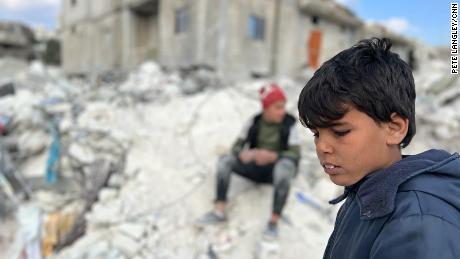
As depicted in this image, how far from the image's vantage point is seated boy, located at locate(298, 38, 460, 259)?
27.7 inches

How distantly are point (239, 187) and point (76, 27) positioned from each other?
1765 centimetres

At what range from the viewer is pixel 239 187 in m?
3.93

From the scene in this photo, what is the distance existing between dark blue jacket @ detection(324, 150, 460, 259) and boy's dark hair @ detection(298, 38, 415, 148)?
6.0 inches

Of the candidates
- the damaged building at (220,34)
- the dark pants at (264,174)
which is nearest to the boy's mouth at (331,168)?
the dark pants at (264,174)

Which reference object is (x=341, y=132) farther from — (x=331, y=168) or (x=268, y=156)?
(x=268, y=156)

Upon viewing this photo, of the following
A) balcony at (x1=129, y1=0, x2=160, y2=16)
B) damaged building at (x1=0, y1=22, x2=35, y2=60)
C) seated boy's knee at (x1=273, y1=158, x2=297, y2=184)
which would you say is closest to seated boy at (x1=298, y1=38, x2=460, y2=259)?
seated boy's knee at (x1=273, y1=158, x2=297, y2=184)

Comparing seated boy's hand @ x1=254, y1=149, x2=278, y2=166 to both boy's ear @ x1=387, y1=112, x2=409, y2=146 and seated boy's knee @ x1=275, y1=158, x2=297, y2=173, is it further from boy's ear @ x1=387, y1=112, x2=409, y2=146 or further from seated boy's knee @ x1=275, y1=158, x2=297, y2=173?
boy's ear @ x1=387, y1=112, x2=409, y2=146

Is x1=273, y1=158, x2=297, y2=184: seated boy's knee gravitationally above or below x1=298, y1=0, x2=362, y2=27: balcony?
below

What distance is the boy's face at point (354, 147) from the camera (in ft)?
2.89

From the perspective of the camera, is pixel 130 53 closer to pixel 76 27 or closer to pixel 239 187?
pixel 76 27

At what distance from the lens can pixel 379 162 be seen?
93 centimetres

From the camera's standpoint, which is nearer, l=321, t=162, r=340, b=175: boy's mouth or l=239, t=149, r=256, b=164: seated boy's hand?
l=321, t=162, r=340, b=175: boy's mouth

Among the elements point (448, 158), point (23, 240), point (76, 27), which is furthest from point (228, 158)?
point (76, 27)

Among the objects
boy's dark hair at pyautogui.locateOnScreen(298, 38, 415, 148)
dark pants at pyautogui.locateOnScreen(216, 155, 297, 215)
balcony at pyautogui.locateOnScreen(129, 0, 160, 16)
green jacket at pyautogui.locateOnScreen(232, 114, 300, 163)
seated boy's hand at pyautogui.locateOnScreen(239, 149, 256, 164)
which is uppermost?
balcony at pyautogui.locateOnScreen(129, 0, 160, 16)
